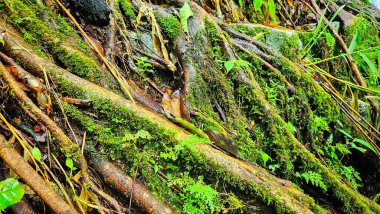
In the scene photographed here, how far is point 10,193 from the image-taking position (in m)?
1.29

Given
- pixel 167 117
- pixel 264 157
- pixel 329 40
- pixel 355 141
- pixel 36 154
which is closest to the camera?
pixel 36 154

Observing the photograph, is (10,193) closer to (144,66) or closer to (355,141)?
(144,66)

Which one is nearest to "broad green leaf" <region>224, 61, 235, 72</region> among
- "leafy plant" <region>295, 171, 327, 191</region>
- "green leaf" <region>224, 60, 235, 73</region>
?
"green leaf" <region>224, 60, 235, 73</region>

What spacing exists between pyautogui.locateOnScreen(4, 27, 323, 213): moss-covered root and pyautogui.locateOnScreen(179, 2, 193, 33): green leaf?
4.60 feet

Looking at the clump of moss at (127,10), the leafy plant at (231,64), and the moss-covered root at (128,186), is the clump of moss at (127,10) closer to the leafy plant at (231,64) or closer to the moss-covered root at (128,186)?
the leafy plant at (231,64)

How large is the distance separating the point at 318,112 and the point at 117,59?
232 centimetres

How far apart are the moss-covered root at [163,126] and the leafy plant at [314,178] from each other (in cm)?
58

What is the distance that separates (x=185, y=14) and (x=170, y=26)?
223 mm

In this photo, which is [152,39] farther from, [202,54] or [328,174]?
[328,174]

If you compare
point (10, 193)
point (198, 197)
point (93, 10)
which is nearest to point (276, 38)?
point (93, 10)

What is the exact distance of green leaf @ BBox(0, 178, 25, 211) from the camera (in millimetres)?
1255

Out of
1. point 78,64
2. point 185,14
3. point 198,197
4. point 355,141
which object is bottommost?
point 355,141

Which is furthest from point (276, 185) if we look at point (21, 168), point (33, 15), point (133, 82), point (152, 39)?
point (33, 15)

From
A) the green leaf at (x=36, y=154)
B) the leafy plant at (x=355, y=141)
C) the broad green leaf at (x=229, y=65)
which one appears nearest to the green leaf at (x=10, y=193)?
the green leaf at (x=36, y=154)
